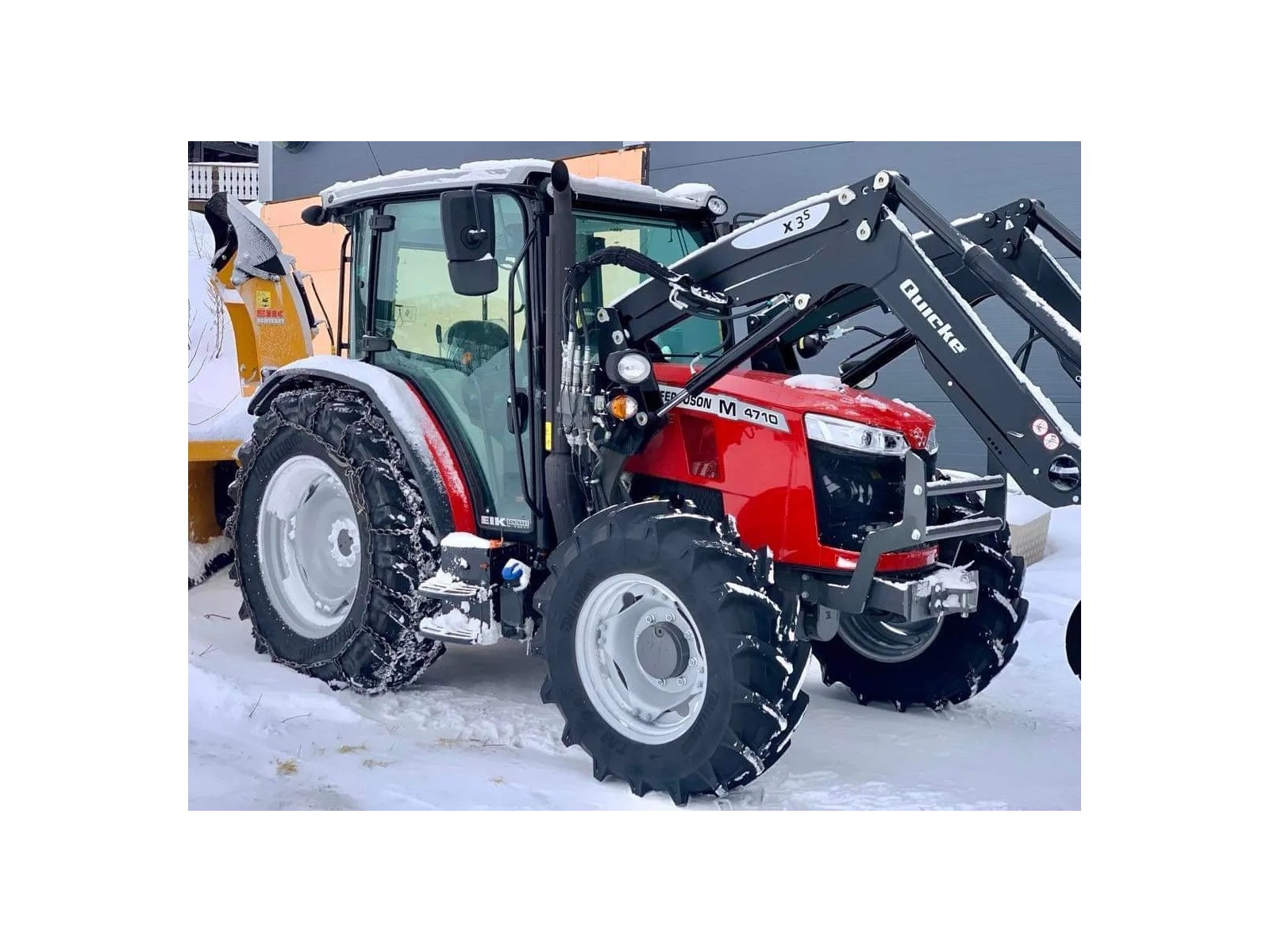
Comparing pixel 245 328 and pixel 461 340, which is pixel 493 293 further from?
pixel 245 328

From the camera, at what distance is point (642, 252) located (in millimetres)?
4383

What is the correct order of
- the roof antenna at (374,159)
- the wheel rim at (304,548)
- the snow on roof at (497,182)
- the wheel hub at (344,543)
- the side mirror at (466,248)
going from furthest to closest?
the wheel rim at (304,548) → the wheel hub at (344,543) → the roof antenna at (374,159) → the snow on roof at (497,182) → the side mirror at (466,248)

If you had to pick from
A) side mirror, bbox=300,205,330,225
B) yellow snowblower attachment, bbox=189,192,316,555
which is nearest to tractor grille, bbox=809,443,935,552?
side mirror, bbox=300,205,330,225

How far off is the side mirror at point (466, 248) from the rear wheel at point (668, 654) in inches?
33.6

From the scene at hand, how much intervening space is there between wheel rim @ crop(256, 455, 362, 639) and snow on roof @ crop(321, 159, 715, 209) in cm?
118

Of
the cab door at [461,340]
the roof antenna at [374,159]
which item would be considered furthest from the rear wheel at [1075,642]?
the roof antenna at [374,159]

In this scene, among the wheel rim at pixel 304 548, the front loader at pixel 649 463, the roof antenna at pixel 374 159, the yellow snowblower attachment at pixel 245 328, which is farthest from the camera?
the yellow snowblower attachment at pixel 245 328

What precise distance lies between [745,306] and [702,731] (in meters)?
1.46

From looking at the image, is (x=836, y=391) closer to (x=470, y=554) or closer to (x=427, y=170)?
(x=470, y=554)

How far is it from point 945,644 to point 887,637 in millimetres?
245

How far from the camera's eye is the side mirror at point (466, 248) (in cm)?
364

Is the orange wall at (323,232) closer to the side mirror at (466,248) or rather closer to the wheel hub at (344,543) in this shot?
the side mirror at (466,248)

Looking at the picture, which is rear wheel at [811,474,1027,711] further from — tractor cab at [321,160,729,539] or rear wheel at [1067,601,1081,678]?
tractor cab at [321,160,729,539]

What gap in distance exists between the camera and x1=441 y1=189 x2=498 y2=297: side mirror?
3637mm
